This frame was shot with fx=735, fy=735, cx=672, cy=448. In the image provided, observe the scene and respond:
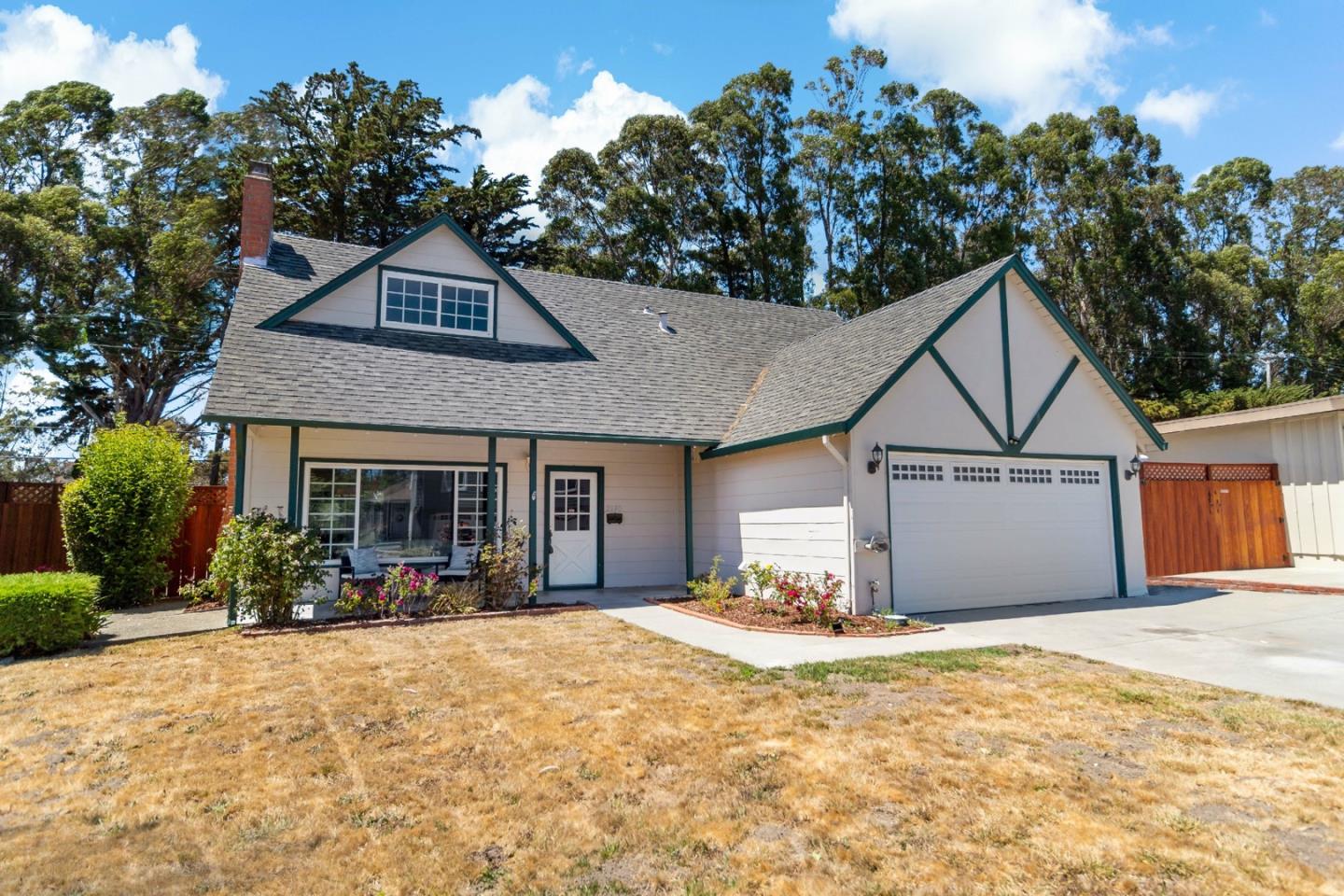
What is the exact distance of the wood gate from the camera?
15352 mm

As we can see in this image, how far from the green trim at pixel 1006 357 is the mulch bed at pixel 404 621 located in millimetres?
6917

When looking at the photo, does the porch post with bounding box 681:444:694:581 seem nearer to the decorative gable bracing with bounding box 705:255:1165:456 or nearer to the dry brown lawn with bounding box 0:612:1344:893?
the decorative gable bracing with bounding box 705:255:1165:456

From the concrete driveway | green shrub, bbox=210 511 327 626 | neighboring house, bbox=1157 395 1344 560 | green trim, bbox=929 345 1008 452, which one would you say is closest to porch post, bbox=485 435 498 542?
Answer: the concrete driveway

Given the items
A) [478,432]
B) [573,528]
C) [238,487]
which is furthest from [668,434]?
[238,487]

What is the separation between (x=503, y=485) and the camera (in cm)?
1302

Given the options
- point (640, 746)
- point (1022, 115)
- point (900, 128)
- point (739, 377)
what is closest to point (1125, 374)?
point (1022, 115)

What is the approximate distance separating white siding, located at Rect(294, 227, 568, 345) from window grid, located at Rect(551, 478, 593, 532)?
9.62 feet

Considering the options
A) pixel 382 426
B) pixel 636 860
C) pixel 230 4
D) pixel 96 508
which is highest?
pixel 230 4

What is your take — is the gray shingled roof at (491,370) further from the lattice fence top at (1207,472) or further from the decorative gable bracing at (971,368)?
the lattice fence top at (1207,472)

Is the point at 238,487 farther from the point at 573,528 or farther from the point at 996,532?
the point at 996,532

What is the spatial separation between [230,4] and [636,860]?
13.5 m

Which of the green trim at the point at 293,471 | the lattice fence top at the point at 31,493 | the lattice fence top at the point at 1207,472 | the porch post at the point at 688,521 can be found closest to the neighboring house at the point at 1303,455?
the lattice fence top at the point at 1207,472

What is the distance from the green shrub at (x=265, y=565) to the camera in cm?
925

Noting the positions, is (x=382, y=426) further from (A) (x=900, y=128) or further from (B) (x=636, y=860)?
(A) (x=900, y=128)
